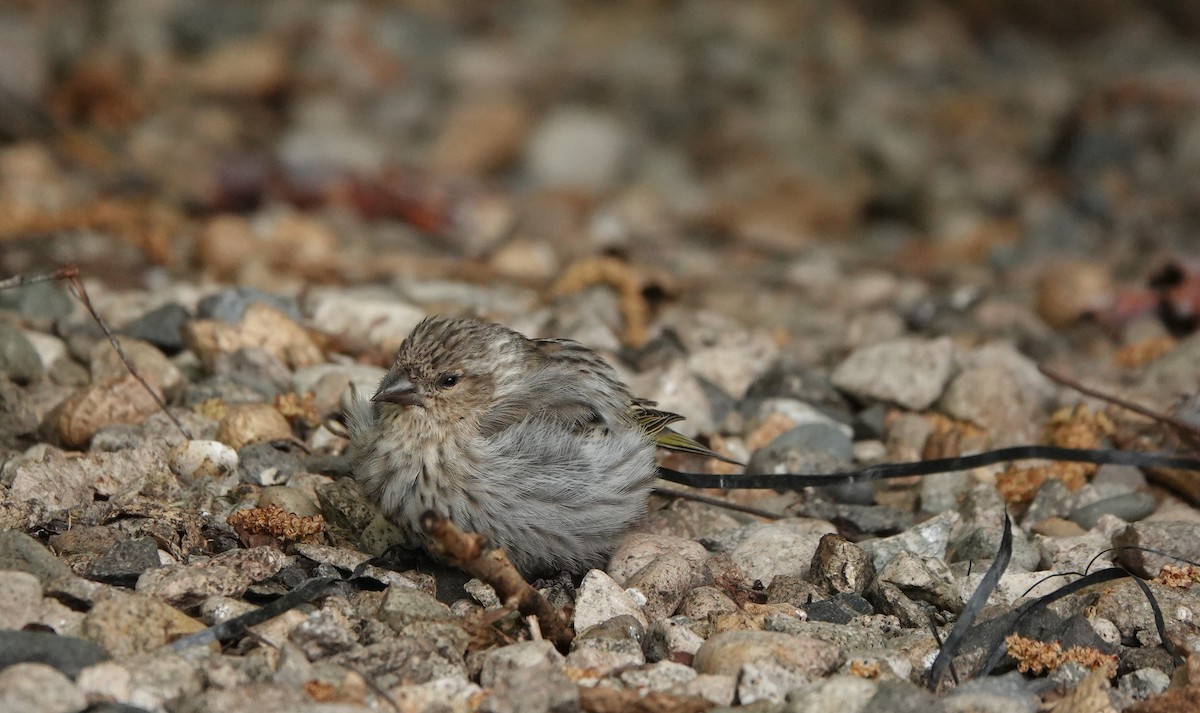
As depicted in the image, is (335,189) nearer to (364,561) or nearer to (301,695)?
(364,561)

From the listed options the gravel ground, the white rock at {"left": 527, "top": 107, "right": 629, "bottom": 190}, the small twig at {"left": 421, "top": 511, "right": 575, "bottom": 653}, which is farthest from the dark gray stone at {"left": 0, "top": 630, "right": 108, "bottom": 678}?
the white rock at {"left": 527, "top": 107, "right": 629, "bottom": 190}

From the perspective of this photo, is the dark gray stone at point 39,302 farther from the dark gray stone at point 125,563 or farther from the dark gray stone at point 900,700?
the dark gray stone at point 900,700

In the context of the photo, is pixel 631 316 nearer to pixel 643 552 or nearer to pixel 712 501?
pixel 712 501

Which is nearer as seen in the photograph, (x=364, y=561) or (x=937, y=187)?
(x=364, y=561)

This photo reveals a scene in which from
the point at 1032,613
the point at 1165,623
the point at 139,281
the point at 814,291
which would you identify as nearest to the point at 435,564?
the point at 1032,613

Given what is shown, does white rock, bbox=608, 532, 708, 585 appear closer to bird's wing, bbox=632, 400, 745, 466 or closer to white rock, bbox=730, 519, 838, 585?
white rock, bbox=730, 519, 838, 585

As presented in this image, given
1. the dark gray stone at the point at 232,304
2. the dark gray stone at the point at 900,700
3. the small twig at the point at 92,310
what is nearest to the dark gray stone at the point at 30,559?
the small twig at the point at 92,310
